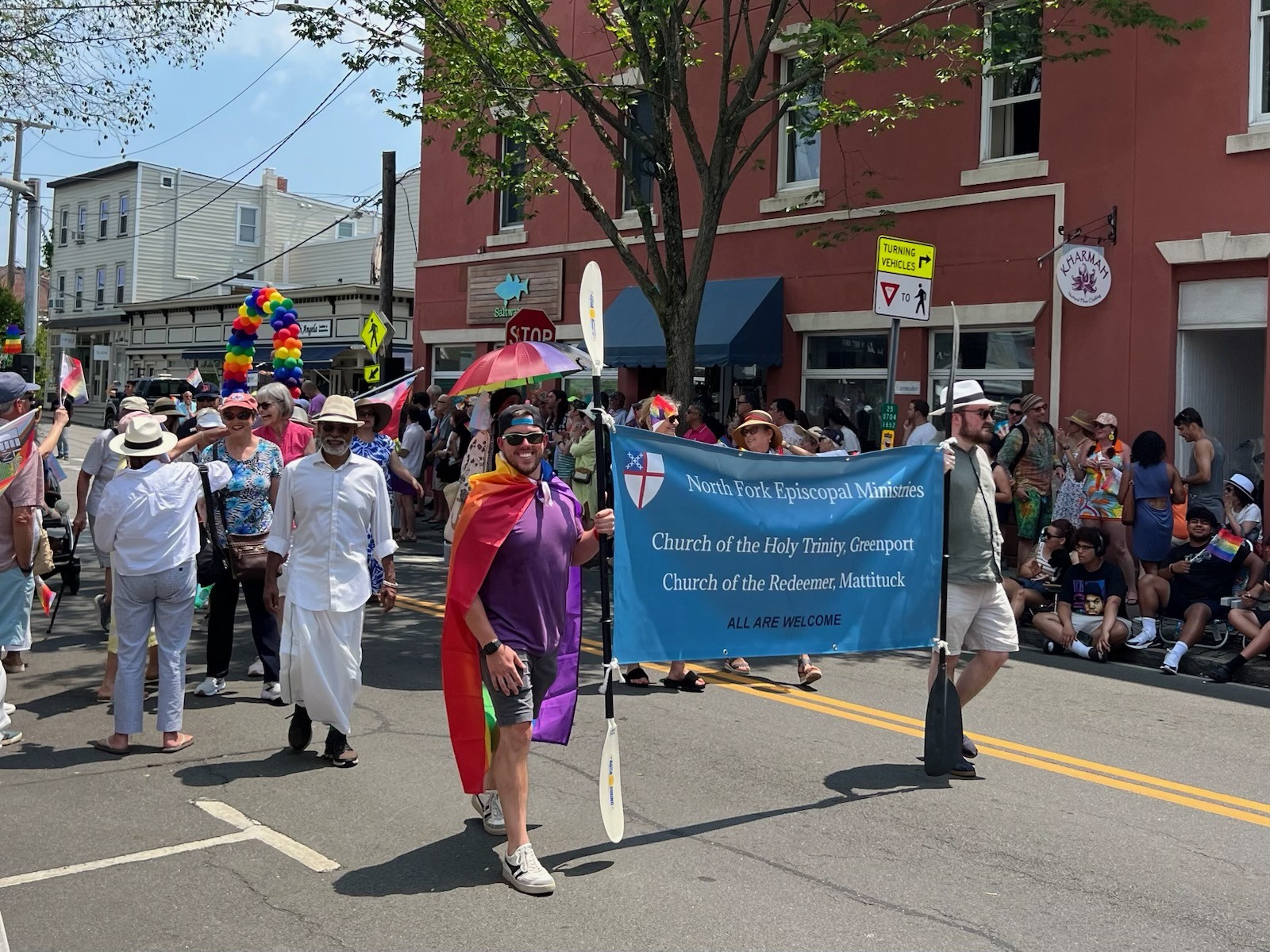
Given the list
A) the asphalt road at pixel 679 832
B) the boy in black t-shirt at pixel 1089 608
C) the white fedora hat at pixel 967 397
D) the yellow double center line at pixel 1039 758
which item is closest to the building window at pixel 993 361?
the boy in black t-shirt at pixel 1089 608

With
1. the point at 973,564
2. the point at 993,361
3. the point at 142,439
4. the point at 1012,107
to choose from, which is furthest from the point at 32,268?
the point at 973,564

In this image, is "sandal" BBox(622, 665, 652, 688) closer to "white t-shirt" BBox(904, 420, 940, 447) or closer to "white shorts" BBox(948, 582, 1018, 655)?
"white shorts" BBox(948, 582, 1018, 655)

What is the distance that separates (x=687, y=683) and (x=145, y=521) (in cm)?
369

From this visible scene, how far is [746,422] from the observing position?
27.8ft

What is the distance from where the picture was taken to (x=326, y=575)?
6.63m

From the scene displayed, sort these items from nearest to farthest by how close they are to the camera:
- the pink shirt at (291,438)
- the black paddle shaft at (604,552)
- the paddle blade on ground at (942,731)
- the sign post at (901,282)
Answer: the black paddle shaft at (604,552)
the paddle blade on ground at (942,731)
the pink shirt at (291,438)
the sign post at (901,282)

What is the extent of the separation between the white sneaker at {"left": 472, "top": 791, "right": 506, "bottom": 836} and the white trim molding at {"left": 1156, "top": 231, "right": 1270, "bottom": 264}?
1060cm

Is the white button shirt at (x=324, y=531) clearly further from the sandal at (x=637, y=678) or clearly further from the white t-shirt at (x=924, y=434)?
the white t-shirt at (x=924, y=434)

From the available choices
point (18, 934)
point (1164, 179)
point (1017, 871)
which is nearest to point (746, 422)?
point (1017, 871)

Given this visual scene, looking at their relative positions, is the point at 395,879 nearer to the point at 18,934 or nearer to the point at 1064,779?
the point at 18,934

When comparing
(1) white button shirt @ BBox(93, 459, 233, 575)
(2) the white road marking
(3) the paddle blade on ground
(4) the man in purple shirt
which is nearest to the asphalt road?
(2) the white road marking

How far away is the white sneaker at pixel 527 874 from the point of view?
16.0 ft

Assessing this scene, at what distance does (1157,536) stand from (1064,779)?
615 cm

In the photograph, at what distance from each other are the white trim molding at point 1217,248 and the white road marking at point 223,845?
11348 mm
